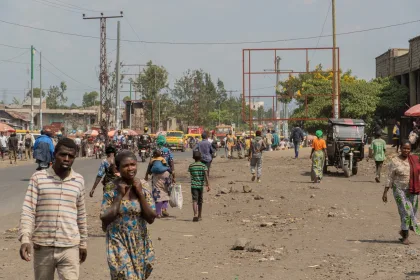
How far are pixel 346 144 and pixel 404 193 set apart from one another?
14878 mm

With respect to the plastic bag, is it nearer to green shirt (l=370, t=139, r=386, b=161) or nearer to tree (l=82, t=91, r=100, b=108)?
green shirt (l=370, t=139, r=386, b=161)

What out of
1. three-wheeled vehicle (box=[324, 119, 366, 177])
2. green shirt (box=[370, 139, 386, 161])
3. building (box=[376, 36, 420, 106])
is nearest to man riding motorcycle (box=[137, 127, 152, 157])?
three-wheeled vehicle (box=[324, 119, 366, 177])

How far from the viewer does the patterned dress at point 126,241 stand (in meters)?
6.11

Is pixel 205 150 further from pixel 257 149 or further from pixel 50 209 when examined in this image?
pixel 50 209

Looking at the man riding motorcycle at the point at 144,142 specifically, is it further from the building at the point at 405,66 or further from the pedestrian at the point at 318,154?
the building at the point at 405,66

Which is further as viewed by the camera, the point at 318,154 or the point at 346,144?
the point at 346,144

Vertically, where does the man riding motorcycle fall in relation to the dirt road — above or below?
above

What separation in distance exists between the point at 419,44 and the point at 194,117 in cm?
6292

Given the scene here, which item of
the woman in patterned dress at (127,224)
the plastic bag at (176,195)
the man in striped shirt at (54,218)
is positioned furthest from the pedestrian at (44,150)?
the man in striped shirt at (54,218)

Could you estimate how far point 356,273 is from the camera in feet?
29.7

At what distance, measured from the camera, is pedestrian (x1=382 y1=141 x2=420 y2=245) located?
1127 cm

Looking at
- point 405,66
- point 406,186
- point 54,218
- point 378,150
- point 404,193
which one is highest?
point 405,66

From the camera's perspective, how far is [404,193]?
37.4 feet

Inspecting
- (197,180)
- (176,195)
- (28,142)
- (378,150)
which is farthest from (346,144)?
(28,142)
